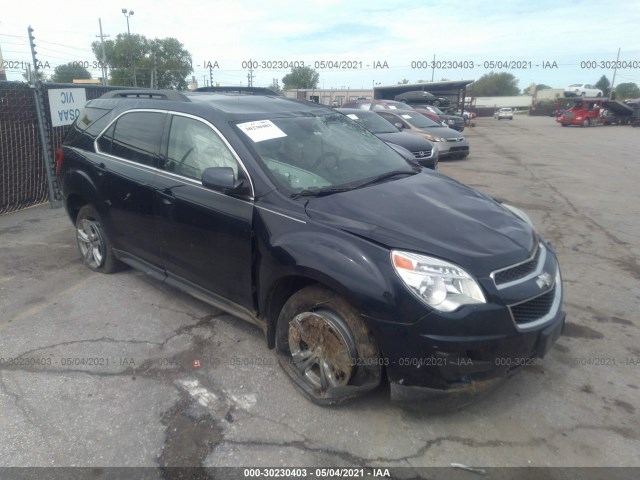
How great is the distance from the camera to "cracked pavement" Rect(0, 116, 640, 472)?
2.63 meters

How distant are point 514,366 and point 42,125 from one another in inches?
296

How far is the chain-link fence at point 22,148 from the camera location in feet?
23.7

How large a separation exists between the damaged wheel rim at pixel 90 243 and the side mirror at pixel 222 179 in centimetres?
217

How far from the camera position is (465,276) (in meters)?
2.60

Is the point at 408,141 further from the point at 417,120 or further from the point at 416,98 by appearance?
the point at 416,98

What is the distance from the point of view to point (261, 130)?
3.54 meters

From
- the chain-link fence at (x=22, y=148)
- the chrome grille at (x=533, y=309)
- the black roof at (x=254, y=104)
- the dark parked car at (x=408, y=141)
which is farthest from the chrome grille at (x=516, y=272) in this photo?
the chain-link fence at (x=22, y=148)

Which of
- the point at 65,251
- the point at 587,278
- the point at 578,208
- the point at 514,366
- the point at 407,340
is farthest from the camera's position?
the point at 578,208

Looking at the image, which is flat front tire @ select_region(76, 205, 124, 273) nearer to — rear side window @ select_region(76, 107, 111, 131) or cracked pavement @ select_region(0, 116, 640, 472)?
cracked pavement @ select_region(0, 116, 640, 472)

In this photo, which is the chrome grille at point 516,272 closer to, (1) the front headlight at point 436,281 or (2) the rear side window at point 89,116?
(1) the front headlight at point 436,281

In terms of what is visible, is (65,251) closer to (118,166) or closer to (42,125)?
(118,166)

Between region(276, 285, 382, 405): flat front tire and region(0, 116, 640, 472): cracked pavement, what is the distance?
0.14m

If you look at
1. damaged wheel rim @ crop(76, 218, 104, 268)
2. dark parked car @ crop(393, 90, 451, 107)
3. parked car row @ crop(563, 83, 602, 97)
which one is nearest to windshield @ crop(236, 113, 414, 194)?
A: damaged wheel rim @ crop(76, 218, 104, 268)

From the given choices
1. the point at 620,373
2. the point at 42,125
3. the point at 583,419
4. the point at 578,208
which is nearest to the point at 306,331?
the point at 583,419
